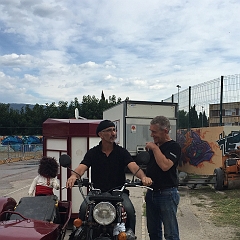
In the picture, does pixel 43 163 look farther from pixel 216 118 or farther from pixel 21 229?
pixel 216 118

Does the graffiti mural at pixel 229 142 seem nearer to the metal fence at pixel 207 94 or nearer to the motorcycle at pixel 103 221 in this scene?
the metal fence at pixel 207 94

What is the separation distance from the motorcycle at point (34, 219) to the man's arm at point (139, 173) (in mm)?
975

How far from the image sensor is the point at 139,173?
379cm

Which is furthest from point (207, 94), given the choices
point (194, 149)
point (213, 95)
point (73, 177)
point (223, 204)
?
point (73, 177)

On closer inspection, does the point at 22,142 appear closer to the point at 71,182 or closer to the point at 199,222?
the point at 199,222

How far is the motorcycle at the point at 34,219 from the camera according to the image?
3.16m

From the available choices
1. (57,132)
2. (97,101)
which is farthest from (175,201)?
(97,101)

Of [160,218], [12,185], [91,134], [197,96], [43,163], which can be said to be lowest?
[12,185]

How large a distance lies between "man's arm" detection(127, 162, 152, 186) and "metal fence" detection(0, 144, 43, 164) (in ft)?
78.6

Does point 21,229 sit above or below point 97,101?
below

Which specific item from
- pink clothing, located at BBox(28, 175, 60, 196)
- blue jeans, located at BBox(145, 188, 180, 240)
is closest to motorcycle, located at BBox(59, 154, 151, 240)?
blue jeans, located at BBox(145, 188, 180, 240)

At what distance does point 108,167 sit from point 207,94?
10.6 m

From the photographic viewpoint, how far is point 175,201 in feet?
13.5

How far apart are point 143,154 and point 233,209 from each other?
5.54 m
